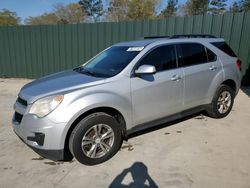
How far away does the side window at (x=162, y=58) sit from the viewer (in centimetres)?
361

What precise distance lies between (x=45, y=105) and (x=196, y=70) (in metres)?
2.69

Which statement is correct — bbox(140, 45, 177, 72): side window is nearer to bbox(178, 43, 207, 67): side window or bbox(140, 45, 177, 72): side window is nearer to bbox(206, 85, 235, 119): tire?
bbox(178, 43, 207, 67): side window

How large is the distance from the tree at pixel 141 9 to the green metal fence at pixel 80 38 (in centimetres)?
2534

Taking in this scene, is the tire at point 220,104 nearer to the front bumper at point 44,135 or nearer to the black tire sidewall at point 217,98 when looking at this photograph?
the black tire sidewall at point 217,98

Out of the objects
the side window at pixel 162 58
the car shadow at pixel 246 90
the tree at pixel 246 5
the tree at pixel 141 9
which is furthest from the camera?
the tree at pixel 141 9

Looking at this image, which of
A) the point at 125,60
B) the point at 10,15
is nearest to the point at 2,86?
the point at 125,60

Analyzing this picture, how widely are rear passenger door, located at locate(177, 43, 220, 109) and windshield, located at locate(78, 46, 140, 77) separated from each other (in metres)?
0.96

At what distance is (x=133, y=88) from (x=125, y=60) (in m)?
0.55

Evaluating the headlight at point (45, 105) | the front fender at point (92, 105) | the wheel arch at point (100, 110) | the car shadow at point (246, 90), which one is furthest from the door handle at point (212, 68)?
the car shadow at point (246, 90)

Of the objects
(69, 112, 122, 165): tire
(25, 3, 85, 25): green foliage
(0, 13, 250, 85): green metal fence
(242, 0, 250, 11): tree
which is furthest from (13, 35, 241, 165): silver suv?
(25, 3, 85, 25): green foliage

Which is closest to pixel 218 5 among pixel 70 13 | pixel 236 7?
pixel 236 7

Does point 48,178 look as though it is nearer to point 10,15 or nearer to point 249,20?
point 249,20

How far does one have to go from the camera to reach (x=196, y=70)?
13.3 feet

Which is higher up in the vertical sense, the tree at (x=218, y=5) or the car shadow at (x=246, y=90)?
the tree at (x=218, y=5)
